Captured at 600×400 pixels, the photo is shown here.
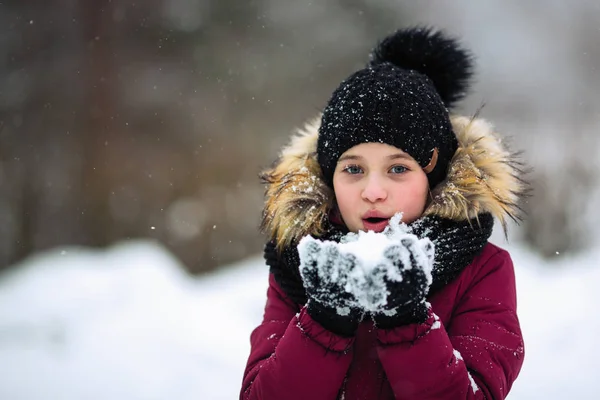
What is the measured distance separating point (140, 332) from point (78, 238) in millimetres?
2624

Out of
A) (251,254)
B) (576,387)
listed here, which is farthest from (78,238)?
(576,387)

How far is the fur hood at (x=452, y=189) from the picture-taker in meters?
1.88

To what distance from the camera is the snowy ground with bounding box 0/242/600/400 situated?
402 cm

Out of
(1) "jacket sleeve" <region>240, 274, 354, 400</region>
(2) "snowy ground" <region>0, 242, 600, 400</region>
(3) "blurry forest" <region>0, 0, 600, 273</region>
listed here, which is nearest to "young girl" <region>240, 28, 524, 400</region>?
(1) "jacket sleeve" <region>240, 274, 354, 400</region>

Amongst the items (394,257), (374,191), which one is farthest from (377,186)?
(394,257)

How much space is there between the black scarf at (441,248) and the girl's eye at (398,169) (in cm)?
17

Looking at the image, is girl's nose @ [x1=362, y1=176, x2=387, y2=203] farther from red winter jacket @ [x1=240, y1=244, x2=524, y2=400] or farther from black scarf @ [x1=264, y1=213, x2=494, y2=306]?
red winter jacket @ [x1=240, y1=244, x2=524, y2=400]

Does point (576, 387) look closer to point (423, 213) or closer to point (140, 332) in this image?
point (423, 213)

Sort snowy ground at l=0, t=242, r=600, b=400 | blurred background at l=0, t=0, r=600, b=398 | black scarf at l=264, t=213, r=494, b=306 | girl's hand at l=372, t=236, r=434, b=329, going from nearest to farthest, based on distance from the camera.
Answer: girl's hand at l=372, t=236, r=434, b=329 → black scarf at l=264, t=213, r=494, b=306 → snowy ground at l=0, t=242, r=600, b=400 → blurred background at l=0, t=0, r=600, b=398

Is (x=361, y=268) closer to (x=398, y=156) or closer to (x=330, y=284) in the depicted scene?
(x=330, y=284)

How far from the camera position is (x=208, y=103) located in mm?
7586

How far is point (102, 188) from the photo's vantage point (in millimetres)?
7355

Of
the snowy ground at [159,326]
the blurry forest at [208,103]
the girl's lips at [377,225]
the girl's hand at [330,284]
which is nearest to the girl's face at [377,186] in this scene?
the girl's lips at [377,225]

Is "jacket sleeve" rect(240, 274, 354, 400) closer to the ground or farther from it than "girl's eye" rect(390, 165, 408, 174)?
closer to the ground
